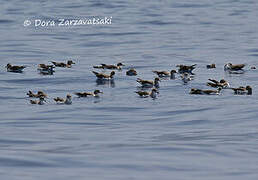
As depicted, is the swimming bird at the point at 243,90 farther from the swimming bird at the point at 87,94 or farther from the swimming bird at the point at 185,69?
the swimming bird at the point at 185,69

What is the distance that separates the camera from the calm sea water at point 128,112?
17.2 m

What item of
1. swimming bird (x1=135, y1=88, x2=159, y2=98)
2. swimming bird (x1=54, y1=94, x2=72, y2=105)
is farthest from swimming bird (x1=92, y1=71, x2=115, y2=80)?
swimming bird (x1=54, y1=94, x2=72, y2=105)

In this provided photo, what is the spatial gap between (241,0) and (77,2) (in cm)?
1604

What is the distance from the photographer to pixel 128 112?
25359mm

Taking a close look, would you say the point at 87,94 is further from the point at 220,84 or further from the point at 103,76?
the point at 220,84

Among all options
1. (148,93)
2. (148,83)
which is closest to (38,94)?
(148,93)

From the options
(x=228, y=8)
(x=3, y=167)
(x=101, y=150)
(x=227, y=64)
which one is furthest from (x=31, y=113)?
(x=228, y=8)

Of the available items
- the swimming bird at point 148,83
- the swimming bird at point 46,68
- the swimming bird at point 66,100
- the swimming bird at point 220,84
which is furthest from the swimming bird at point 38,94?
the swimming bird at point 46,68

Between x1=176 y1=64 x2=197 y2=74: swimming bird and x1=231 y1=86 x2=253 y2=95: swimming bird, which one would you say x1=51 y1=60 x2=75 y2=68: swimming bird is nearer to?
x1=176 y1=64 x2=197 y2=74: swimming bird

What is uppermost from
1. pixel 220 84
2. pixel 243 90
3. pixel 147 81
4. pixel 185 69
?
pixel 185 69

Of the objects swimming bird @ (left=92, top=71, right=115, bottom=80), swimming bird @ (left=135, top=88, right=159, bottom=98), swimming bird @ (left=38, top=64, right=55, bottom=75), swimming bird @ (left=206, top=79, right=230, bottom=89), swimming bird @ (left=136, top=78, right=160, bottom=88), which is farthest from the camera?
swimming bird @ (left=38, top=64, right=55, bottom=75)

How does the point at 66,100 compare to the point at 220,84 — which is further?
the point at 220,84

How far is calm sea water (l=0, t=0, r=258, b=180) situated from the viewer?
56.5 feet

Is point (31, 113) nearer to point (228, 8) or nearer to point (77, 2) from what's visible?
point (228, 8)
